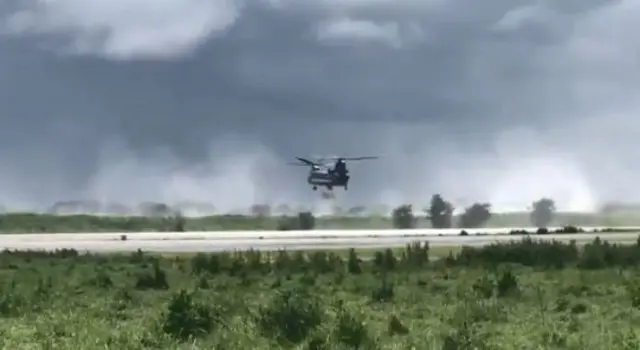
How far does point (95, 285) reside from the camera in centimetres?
3275

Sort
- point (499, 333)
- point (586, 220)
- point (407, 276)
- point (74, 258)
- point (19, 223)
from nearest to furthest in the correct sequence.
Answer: point (499, 333), point (407, 276), point (74, 258), point (19, 223), point (586, 220)

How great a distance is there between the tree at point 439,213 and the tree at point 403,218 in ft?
16.3

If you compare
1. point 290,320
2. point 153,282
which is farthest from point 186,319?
point 153,282

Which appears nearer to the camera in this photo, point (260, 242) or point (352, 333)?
point (352, 333)

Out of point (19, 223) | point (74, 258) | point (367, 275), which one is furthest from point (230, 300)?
point (19, 223)

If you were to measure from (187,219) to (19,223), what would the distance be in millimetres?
25336

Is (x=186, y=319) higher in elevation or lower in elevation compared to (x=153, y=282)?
lower

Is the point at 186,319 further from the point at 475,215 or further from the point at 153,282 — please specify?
the point at 475,215

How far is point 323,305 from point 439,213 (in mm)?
136273

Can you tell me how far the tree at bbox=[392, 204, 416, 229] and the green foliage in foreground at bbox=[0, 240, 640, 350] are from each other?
10790 centimetres

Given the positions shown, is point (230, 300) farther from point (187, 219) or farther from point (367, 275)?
point (187, 219)

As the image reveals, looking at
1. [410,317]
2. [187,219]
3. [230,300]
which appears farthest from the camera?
[187,219]

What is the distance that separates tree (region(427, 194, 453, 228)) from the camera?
158 m

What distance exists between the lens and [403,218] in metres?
152
